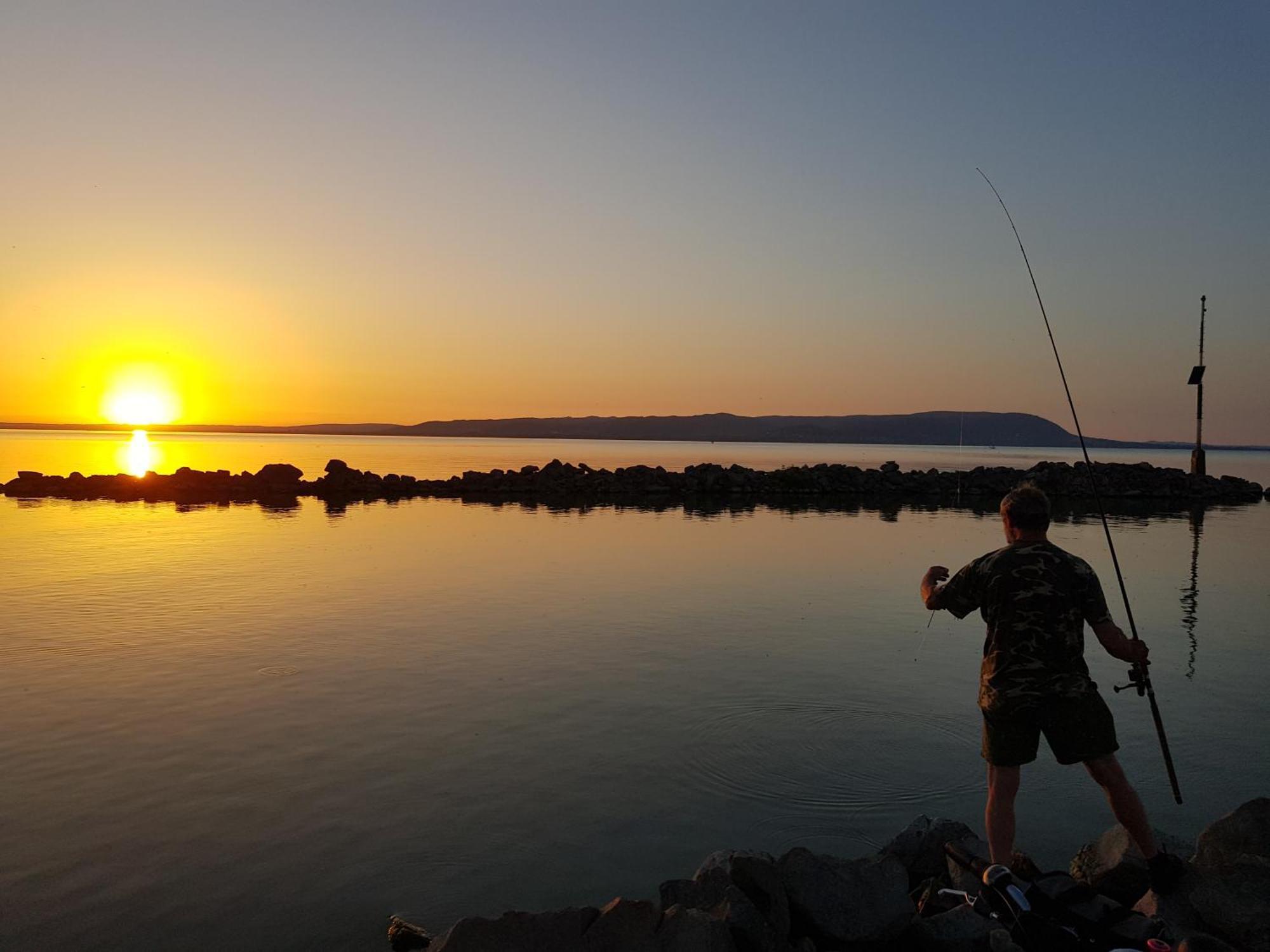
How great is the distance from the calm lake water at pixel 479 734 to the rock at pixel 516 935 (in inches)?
35.6

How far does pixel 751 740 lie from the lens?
24.4 ft

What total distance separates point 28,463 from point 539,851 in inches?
2587

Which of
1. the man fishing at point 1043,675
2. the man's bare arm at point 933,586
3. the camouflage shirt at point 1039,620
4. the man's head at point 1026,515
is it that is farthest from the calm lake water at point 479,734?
the man's head at point 1026,515

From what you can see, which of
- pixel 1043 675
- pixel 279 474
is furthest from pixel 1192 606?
pixel 279 474

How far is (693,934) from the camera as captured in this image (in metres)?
3.88

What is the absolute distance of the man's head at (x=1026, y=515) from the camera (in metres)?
4.86

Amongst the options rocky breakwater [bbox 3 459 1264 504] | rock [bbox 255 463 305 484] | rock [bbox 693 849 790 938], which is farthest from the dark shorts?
rock [bbox 255 463 305 484]

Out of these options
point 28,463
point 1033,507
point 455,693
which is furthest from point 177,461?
point 1033,507

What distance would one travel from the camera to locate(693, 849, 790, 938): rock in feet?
14.2

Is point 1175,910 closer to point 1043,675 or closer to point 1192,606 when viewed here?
point 1043,675

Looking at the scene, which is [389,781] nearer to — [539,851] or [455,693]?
[539,851]

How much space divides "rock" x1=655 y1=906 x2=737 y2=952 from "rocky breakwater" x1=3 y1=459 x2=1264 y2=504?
30.9m

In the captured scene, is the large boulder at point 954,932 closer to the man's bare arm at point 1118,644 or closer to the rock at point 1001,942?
the rock at point 1001,942

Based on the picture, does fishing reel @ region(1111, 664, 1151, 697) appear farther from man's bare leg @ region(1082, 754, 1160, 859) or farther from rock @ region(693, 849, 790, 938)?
rock @ region(693, 849, 790, 938)
